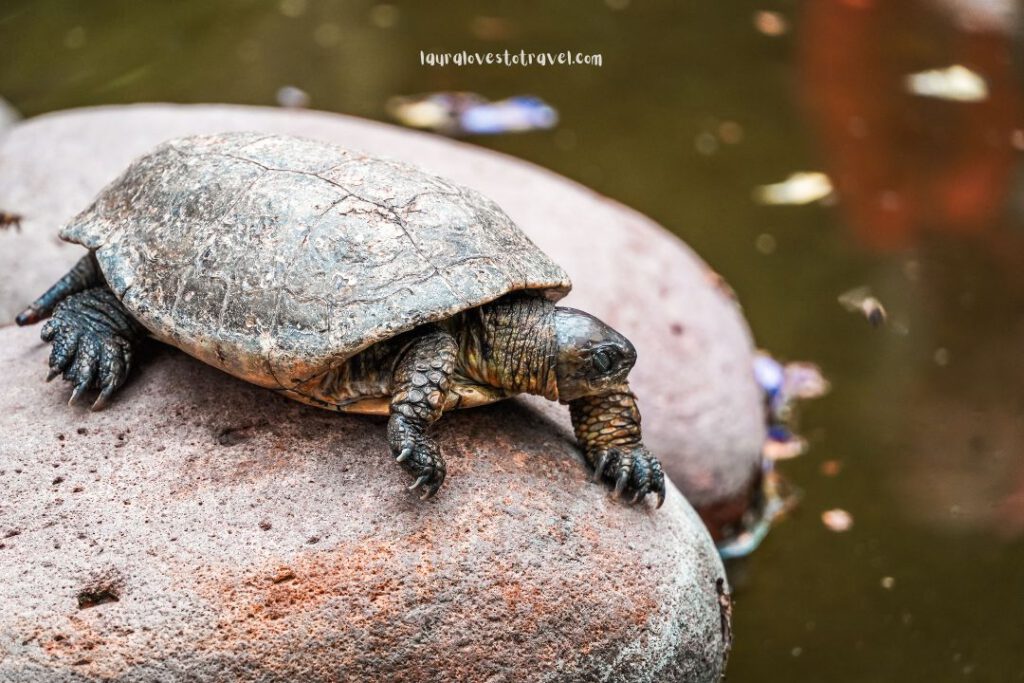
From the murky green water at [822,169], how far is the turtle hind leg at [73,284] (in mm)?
2376

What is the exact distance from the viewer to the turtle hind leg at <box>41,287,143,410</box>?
293 cm

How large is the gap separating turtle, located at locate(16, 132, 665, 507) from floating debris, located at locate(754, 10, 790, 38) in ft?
18.0

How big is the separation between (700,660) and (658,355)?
1324 millimetres

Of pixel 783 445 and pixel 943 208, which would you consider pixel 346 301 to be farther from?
pixel 943 208

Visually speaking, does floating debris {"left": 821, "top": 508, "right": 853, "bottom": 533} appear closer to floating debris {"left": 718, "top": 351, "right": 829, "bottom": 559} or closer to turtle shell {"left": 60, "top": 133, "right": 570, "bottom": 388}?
floating debris {"left": 718, "top": 351, "right": 829, "bottom": 559}

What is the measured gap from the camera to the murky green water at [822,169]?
12.1 ft

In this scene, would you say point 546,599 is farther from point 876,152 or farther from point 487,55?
point 487,55

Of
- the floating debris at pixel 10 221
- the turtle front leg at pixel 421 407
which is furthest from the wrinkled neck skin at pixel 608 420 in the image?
the floating debris at pixel 10 221

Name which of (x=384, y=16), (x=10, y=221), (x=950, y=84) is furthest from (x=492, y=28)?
(x=10, y=221)

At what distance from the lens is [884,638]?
3.50 metres

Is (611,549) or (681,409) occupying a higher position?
(611,549)

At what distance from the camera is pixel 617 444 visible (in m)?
2.99

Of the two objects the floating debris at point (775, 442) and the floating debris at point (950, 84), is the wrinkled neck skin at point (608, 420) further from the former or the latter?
the floating debris at point (950, 84)

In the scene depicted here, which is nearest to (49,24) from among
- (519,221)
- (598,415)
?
(519,221)
